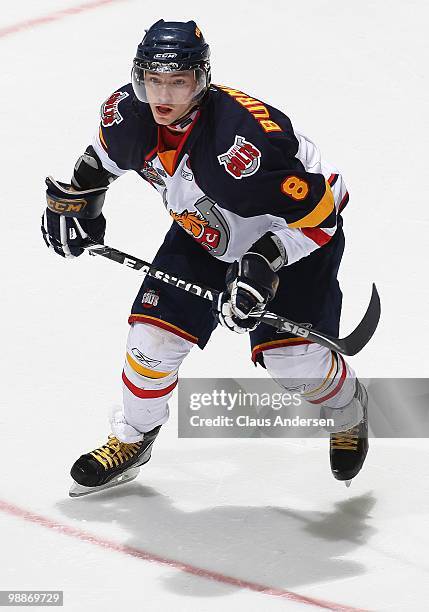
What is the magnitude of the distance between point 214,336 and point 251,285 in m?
1.28

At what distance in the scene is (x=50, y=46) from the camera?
599 centimetres

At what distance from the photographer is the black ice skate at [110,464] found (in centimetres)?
362

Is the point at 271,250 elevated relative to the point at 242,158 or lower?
lower

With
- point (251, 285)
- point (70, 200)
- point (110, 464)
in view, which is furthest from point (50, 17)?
point (251, 285)

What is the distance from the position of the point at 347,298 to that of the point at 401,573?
1.54 meters

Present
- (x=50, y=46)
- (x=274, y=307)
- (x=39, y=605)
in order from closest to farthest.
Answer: (x=39, y=605) < (x=274, y=307) < (x=50, y=46)

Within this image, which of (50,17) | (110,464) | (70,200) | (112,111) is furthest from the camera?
(50,17)

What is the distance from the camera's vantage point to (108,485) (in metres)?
3.70

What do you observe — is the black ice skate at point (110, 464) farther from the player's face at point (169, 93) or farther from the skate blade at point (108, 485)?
the player's face at point (169, 93)

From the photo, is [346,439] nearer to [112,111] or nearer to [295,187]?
[295,187]

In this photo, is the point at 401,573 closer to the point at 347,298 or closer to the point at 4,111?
Result: the point at 347,298

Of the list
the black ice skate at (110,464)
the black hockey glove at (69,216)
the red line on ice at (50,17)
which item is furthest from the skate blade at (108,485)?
the red line on ice at (50,17)

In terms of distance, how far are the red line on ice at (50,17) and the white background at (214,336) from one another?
43mm

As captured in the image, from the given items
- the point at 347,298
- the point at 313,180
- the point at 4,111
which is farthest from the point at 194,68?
the point at 4,111
